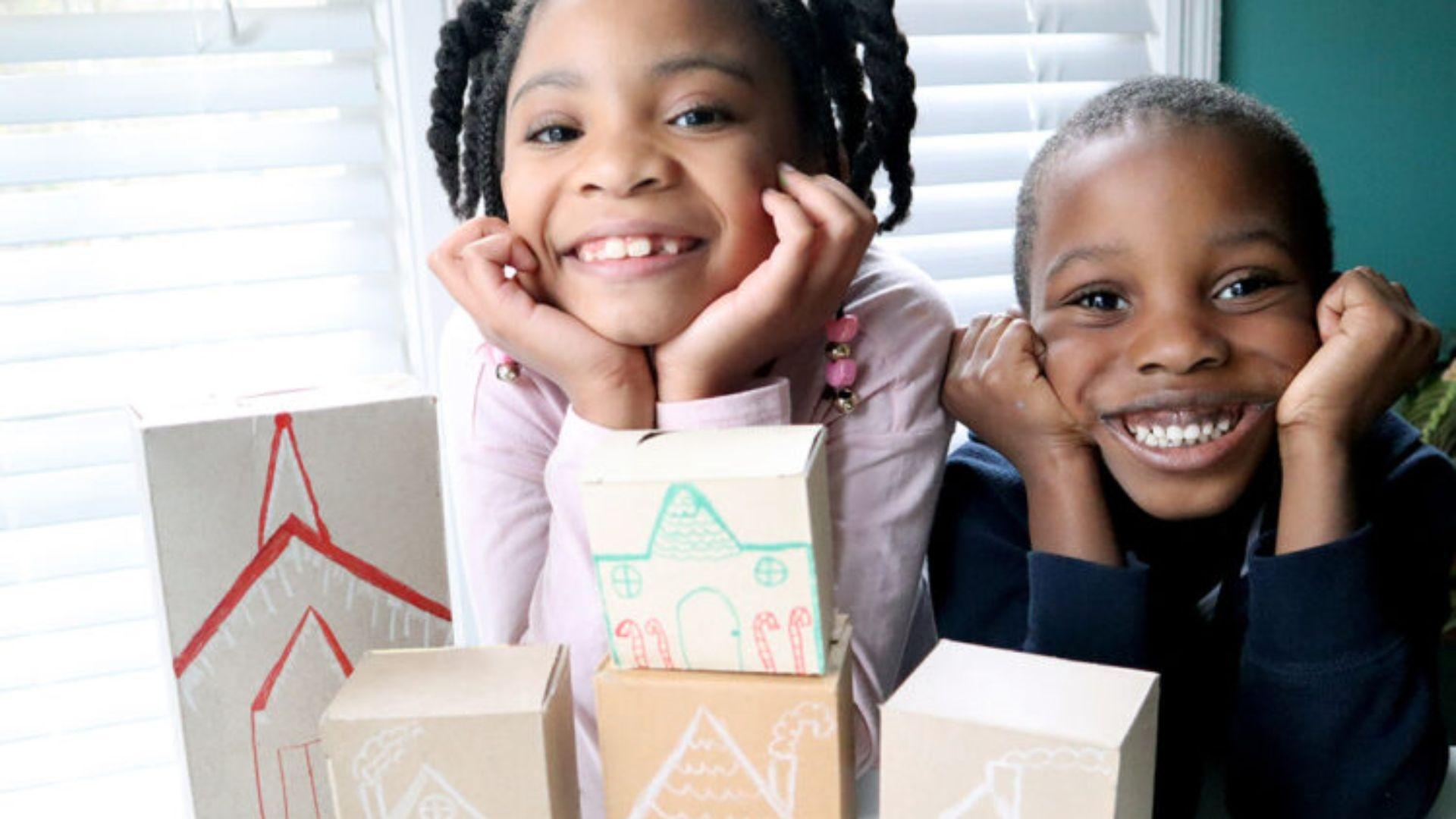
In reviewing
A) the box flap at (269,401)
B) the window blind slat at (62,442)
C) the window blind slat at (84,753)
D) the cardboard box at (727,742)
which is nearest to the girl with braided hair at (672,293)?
the box flap at (269,401)

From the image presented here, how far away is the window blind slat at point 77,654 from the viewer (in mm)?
1506

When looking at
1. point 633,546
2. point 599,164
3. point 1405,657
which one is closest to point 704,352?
point 599,164

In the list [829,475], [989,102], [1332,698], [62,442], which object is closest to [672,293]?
[829,475]

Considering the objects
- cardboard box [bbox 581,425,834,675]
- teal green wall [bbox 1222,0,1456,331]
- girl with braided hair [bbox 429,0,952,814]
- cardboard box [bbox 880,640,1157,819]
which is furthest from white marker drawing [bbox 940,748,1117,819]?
teal green wall [bbox 1222,0,1456,331]

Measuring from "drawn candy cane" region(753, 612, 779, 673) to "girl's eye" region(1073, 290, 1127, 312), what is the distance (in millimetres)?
486

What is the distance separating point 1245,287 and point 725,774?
1.94 feet

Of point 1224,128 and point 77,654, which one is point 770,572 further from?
point 77,654

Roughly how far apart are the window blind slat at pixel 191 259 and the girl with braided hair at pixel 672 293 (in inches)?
19.7

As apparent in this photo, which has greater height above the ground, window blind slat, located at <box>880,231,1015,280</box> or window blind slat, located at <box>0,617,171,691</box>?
window blind slat, located at <box>880,231,1015,280</box>

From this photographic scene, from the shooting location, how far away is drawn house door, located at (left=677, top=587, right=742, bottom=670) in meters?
0.68

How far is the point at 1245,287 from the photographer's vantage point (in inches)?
39.3

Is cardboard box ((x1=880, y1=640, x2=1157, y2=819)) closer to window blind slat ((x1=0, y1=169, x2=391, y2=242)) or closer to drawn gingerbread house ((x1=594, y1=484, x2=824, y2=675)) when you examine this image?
drawn gingerbread house ((x1=594, y1=484, x2=824, y2=675))

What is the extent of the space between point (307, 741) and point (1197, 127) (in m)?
0.82

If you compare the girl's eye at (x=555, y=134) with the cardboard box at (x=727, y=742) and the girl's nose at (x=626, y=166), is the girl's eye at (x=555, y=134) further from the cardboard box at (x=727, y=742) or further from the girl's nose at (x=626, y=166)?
the cardboard box at (x=727, y=742)
